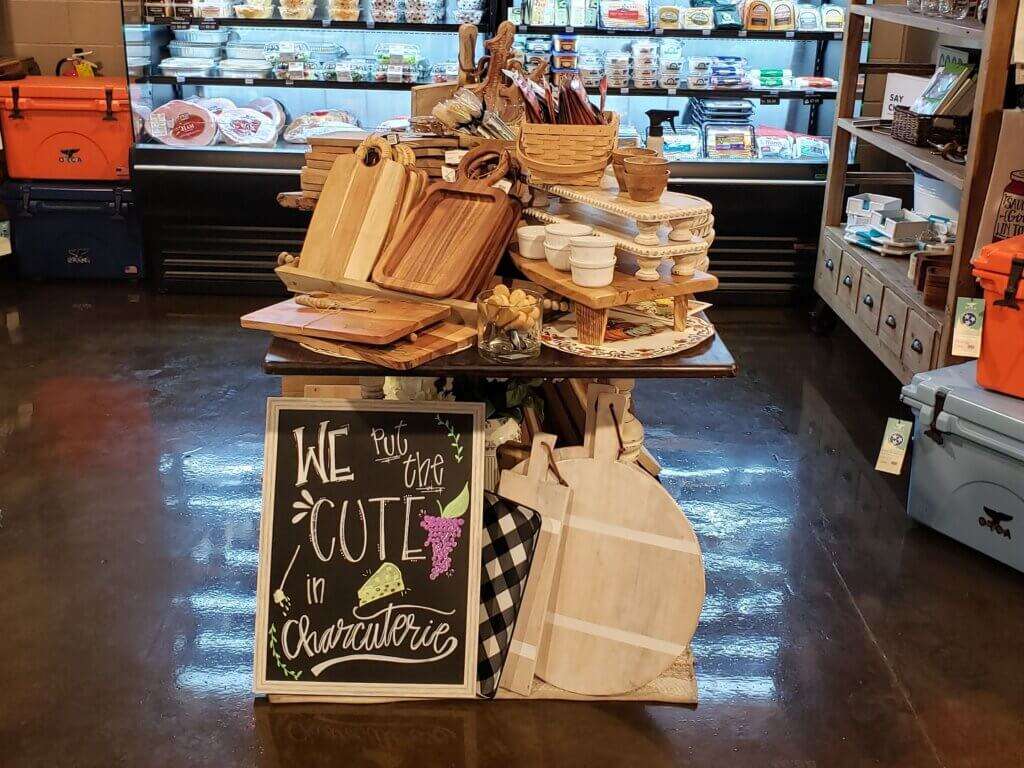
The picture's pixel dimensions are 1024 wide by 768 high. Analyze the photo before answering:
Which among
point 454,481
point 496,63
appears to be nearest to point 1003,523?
point 454,481

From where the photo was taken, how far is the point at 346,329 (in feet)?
8.21

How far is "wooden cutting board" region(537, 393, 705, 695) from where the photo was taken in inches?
108

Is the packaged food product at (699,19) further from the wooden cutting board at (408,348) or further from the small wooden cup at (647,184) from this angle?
the wooden cutting board at (408,348)

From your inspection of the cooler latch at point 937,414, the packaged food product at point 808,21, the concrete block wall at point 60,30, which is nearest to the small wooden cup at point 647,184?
the cooler latch at point 937,414

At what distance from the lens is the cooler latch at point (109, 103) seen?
6012mm

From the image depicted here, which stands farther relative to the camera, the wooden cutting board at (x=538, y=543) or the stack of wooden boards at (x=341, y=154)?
the stack of wooden boards at (x=341, y=154)

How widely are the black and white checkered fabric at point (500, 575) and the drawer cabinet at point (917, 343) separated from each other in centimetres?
216

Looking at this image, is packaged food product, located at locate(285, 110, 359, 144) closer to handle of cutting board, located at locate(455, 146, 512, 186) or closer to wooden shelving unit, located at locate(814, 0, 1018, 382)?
wooden shelving unit, located at locate(814, 0, 1018, 382)

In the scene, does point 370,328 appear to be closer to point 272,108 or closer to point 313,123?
point 313,123

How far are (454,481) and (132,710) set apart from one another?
0.99 metres

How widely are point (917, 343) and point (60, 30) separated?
4.95 m

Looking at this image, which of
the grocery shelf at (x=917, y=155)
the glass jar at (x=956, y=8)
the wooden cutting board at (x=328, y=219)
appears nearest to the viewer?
the wooden cutting board at (x=328, y=219)

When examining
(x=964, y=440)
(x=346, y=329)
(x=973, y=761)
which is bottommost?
(x=973, y=761)

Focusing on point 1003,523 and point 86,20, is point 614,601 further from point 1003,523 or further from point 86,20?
point 86,20
